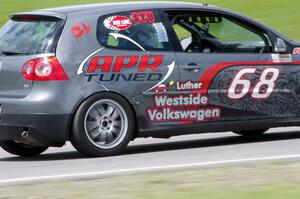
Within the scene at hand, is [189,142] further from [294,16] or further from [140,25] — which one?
[294,16]

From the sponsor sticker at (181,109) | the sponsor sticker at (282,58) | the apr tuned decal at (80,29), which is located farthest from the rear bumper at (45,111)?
the sponsor sticker at (282,58)

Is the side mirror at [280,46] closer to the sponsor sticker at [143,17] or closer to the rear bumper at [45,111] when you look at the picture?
the sponsor sticker at [143,17]

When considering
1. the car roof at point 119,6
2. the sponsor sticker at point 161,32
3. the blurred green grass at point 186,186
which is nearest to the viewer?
the blurred green grass at point 186,186

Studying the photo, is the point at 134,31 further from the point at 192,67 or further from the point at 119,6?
the point at 192,67

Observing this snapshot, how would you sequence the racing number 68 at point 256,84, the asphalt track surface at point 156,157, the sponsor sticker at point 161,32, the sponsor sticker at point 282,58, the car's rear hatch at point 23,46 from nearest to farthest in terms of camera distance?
the asphalt track surface at point 156,157, the car's rear hatch at point 23,46, the sponsor sticker at point 161,32, the racing number 68 at point 256,84, the sponsor sticker at point 282,58

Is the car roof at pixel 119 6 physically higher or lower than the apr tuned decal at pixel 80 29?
higher

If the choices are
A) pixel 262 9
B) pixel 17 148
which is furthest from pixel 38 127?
pixel 262 9

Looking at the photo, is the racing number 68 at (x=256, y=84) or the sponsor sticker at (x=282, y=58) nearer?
the racing number 68 at (x=256, y=84)

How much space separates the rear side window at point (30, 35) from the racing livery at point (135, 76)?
0.5 inches

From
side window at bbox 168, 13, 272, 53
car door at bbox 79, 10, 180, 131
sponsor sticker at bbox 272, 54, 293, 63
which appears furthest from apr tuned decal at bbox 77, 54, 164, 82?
sponsor sticker at bbox 272, 54, 293, 63

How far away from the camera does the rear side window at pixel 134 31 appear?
9.70 metres

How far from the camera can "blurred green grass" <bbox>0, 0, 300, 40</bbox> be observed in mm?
24109

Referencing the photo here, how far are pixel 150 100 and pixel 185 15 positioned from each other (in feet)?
3.79

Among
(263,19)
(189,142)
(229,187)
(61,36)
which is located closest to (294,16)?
(263,19)
